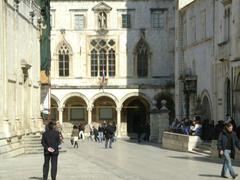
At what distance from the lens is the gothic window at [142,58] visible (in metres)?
66.7

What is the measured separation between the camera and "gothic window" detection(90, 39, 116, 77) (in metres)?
66.8

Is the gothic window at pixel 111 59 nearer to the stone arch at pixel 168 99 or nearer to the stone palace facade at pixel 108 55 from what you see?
the stone palace facade at pixel 108 55

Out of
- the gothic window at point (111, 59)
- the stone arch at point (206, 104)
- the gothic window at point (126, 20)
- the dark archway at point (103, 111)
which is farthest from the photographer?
the dark archway at point (103, 111)

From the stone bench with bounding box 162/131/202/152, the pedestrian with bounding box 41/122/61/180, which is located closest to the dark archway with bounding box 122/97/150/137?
the stone bench with bounding box 162/131/202/152

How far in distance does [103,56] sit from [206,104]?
21.2 m

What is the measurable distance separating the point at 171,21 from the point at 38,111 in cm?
3013

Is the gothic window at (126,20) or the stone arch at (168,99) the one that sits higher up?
the gothic window at (126,20)

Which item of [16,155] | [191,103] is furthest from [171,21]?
[16,155]

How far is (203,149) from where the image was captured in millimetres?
35281

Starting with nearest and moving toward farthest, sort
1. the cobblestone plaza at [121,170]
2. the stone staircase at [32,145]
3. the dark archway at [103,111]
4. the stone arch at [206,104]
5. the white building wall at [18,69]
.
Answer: the cobblestone plaza at [121,170], the white building wall at [18,69], the stone staircase at [32,145], the stone arch at [206,104], the dark archway at [103,111]

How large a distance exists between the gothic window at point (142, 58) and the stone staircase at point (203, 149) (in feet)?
100

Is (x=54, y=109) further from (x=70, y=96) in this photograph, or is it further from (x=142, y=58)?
(x=142, y=58)

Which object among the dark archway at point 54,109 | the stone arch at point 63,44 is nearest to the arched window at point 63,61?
the stone arch at point 63,44

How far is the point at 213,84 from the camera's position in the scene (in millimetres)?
44500
